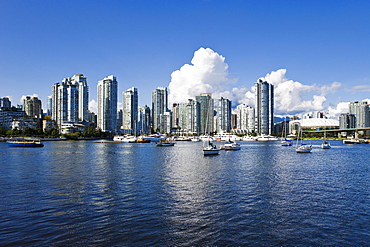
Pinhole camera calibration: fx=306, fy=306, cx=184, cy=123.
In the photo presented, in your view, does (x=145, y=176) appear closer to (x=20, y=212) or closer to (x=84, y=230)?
(x=20, y=212)

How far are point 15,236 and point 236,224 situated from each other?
13969 mm

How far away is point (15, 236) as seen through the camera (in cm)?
1844

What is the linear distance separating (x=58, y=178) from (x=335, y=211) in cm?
3250

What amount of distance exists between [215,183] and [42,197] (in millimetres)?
18744

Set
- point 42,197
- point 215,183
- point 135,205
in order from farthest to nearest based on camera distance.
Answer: point 215,183
point 42,197
point 135,205


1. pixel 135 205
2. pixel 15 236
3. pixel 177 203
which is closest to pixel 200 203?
pixel 177 203

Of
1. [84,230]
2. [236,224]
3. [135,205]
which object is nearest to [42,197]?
[135,205]

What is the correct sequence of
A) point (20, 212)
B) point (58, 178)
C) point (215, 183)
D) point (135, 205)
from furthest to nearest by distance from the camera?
point (58, 178) → point (215, 183) → point (135, 205) → point (20, 212)

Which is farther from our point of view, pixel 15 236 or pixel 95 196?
pixel 95 196

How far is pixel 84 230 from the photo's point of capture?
1956cm

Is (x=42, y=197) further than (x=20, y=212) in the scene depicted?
Yes

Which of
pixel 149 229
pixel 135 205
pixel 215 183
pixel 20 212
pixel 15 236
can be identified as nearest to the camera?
pixel 15 236

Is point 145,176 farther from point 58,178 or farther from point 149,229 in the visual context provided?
point 149,229

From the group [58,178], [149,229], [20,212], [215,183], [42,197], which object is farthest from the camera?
[58,178]
